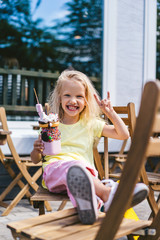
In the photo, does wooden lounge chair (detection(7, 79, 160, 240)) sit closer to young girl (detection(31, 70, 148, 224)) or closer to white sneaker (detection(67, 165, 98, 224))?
white sneaker (detection(67, 165, 98, 224))

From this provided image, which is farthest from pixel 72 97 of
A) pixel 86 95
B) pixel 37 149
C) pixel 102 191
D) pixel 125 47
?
pixel 125 47

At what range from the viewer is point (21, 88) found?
5.23m

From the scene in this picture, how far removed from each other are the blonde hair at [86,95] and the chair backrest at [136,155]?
124 centimetres

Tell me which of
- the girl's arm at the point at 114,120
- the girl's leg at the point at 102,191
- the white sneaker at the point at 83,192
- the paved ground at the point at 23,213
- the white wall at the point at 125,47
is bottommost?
the paved ground at the point at 23,213

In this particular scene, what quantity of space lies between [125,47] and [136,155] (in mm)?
4197

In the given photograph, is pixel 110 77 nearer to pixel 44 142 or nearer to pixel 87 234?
pixel 44 142

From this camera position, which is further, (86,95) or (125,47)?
(125,47)

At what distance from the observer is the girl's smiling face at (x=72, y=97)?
7.32 ft

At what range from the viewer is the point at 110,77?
5.00 metres

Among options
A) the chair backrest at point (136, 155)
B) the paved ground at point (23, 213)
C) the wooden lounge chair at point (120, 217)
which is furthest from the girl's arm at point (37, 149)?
the paved ground at point (23, 213)

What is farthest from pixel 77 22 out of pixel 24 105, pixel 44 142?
pixel 44 142

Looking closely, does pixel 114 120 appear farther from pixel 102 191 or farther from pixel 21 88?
pixel 21 88

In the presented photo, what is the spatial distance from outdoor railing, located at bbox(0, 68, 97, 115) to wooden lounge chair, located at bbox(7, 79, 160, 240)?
3.87 metres

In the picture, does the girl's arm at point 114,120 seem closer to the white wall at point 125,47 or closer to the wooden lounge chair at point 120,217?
the wooden lounge chair at point 120,217
